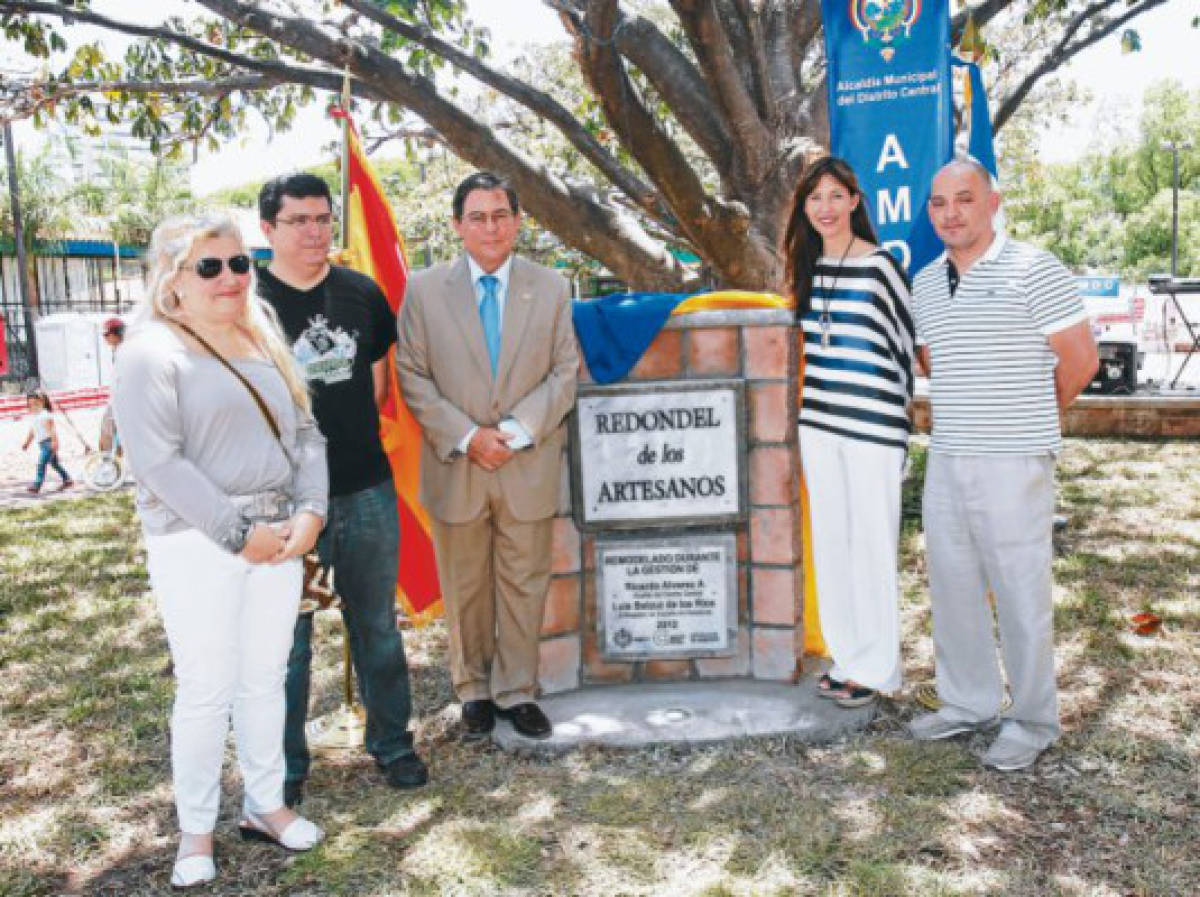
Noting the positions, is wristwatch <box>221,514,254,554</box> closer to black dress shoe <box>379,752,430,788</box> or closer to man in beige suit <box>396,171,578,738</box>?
man in beige suit <box>396,171,578,738</box>

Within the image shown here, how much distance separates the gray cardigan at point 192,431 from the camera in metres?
2.69

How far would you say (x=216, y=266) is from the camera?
286 cm

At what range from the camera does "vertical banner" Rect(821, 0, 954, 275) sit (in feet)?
16.9

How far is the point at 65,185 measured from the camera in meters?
32.6

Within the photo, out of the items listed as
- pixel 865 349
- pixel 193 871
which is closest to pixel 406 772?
pixel 193 871

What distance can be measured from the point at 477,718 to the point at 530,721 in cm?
25

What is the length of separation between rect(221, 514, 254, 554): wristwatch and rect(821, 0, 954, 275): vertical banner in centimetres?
353

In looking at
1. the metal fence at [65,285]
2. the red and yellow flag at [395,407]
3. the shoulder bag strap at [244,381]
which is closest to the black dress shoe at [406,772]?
the red and yellow flag at [395,407]

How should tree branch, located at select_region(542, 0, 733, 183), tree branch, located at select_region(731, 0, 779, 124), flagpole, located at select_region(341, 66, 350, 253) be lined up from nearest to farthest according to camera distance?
flagpole, located at select_region(341, 66, 350, 253) < tree branch, located at select_region(542, 0, 733, 183) < tree branch, located at select_region(731, 0, 779, 124)

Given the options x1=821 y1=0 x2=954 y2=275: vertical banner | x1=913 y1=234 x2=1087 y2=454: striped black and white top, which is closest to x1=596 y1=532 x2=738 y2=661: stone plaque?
x1=913 y1=234 x2=1087 y2=454: striped black and white top

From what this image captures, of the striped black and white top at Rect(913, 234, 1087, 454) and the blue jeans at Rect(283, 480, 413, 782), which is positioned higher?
the striped black and white top at Rect(913, 234, 1087, 454)

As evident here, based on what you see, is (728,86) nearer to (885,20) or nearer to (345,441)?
(885,20)

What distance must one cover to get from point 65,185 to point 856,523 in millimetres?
35022

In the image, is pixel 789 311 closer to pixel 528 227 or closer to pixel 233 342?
pixel 233 342
